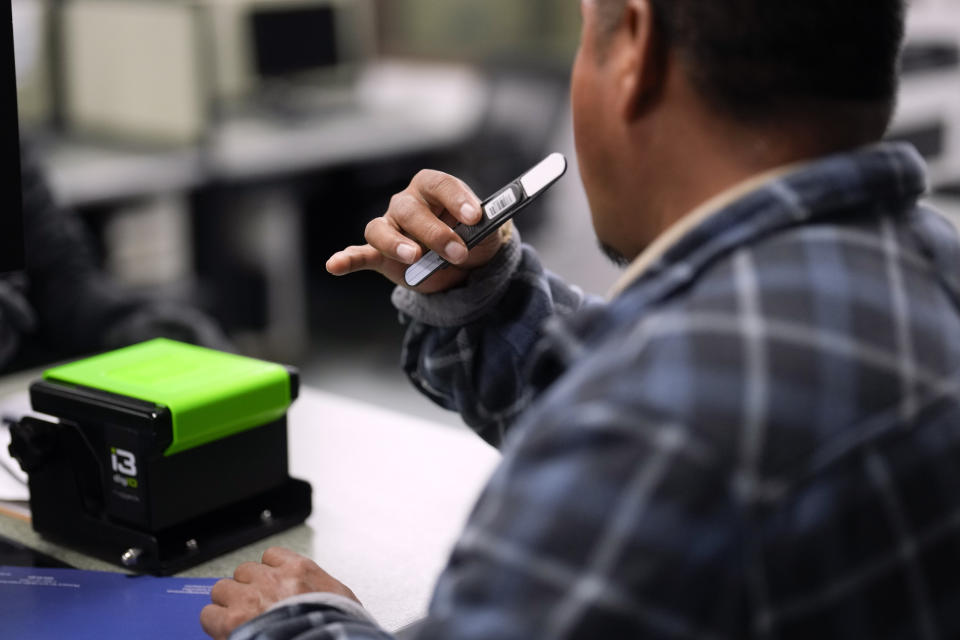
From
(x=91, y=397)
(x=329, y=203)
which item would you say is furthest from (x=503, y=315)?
(x=329, y=203)

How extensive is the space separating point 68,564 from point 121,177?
8.26ft

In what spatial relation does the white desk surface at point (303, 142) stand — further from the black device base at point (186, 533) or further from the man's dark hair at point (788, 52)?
the man's dark hair at point (788, 52)

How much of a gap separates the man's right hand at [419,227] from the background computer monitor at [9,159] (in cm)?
30

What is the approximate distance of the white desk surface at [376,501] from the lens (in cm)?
114

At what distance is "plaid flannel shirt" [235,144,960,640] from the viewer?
593 mm

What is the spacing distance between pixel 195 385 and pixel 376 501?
269mm

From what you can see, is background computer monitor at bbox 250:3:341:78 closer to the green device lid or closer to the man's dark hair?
the green device lid

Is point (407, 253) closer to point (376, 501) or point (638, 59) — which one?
point (376, 501)

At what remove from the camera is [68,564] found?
1.15 m

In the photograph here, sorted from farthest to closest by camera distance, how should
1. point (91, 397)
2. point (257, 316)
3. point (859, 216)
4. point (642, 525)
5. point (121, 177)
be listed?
point (257, 316)
point (121, 177)
point (91, 397)
point (859, 216)
point (642, 525)

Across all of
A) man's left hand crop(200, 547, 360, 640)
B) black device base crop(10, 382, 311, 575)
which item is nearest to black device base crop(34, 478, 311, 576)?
black device base crop(10, 382, 311, 575)

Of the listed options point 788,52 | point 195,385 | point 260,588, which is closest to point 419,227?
point 195,385

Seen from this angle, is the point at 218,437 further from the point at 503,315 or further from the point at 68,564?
the point at 503,315

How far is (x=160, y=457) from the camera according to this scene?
1.11m
